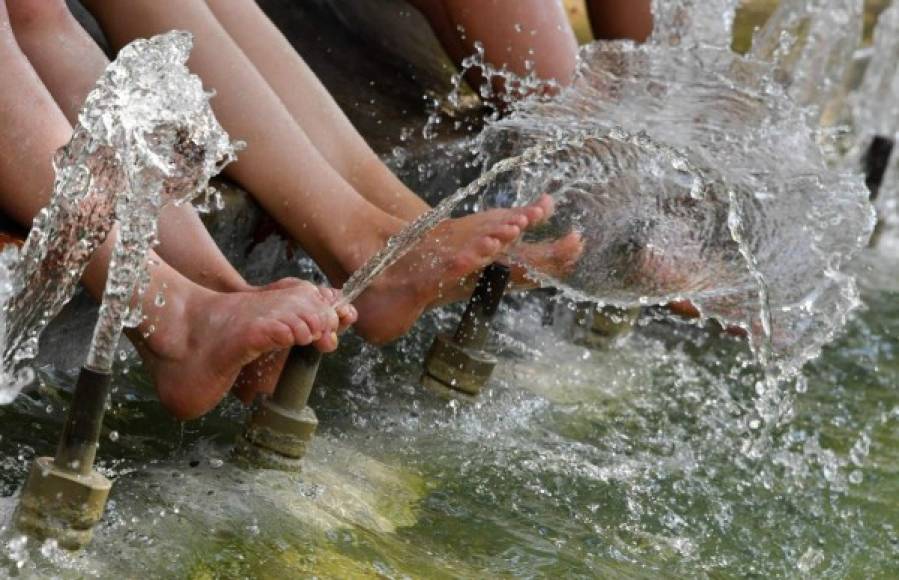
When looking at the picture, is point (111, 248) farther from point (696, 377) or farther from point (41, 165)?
point (696, 377)

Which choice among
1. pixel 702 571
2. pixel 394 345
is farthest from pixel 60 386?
pixel 702 571

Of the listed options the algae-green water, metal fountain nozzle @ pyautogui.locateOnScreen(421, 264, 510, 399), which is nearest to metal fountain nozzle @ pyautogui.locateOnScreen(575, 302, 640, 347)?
the algae-green water

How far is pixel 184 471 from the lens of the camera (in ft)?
6.14

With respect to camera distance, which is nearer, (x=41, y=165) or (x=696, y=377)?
(x=41, y=165)

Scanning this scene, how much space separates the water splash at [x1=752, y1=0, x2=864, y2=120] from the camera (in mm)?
4367

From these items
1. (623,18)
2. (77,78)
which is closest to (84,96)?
(77,78)

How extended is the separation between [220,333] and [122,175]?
0.74 feet

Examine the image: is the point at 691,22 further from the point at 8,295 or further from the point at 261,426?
the point at 8,295

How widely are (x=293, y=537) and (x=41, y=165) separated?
0.49 metres

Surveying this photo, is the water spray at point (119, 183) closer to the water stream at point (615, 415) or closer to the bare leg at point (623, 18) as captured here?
the water stream at point (615, 415)

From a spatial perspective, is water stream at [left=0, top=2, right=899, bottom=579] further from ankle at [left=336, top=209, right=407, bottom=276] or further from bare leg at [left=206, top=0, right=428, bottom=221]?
bare leg at [left=206, top=0, right=428, bottom=221]

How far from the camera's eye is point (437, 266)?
7.05 ft

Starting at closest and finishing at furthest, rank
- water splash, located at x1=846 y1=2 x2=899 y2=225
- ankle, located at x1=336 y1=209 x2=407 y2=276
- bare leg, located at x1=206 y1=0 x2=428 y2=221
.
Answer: ankle, located at x1=336 y1=209 x2=407 y2=276, bare leg, located at x1=206 y1=0 x2=428 y2=221, water splash, located at x1=846 y1=2 x2=899 y2=225

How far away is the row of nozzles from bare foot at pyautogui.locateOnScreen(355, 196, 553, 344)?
0.48 feet
